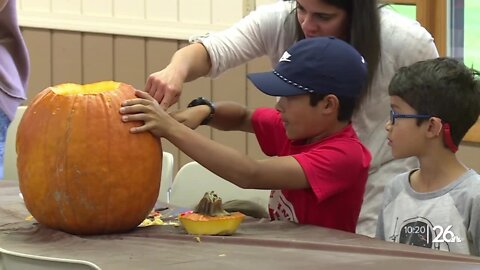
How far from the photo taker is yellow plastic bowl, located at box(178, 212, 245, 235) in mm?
1331

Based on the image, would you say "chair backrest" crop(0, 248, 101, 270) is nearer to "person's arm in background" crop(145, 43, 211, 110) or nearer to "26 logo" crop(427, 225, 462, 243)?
"person's arm in background" crop(145, 43, 211, 110)

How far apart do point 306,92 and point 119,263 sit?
0.71 m

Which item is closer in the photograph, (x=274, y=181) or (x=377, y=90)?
(x=274, y=181)

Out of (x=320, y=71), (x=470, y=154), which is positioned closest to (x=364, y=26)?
(x=320, y=71)

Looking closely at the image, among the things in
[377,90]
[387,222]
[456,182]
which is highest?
[377,90]

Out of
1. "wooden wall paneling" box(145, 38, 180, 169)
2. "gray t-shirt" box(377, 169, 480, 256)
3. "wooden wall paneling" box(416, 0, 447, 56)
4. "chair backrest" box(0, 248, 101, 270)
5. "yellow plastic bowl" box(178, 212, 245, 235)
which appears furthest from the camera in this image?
"wooden wall paneling" box(145, 38, 180, 169)

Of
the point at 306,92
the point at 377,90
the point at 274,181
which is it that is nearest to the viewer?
the point at 274,181

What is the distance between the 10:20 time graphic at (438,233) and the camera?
152 centimetres

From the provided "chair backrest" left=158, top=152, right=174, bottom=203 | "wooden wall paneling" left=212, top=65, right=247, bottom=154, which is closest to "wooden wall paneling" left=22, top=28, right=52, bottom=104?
"wooden wall paneling" left=212, top=65, right=247, bottom=154

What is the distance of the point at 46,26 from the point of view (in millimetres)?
3240

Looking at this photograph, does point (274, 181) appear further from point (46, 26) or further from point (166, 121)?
point (46, 26)

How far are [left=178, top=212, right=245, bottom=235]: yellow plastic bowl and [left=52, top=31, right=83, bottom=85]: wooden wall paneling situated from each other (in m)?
2.13

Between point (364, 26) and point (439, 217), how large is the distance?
52cm

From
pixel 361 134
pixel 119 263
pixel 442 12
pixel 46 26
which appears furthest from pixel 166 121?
pixel 442 12
